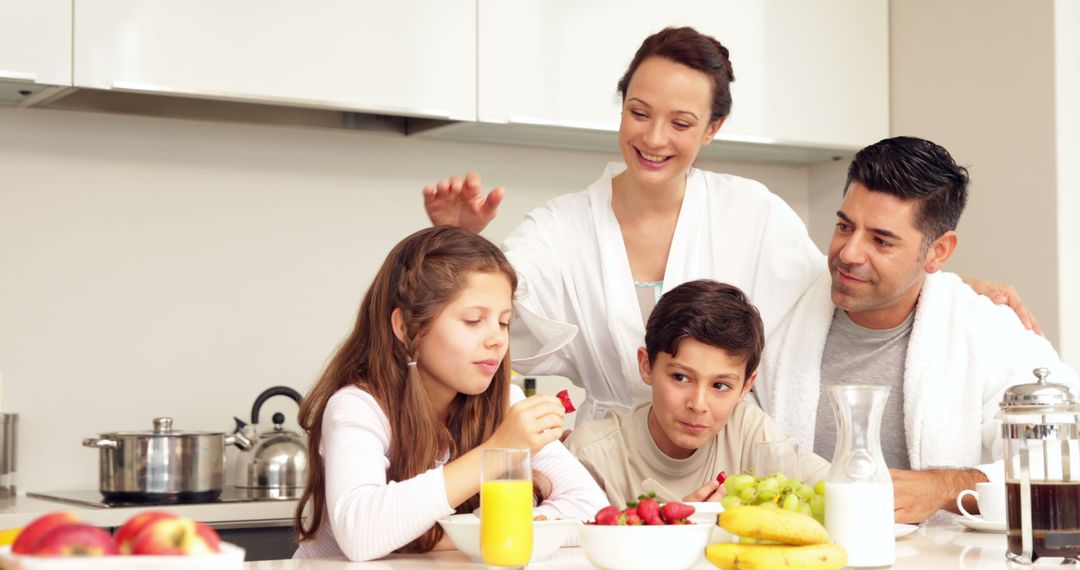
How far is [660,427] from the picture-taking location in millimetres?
2090

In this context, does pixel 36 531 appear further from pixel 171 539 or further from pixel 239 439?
pixel 239 439

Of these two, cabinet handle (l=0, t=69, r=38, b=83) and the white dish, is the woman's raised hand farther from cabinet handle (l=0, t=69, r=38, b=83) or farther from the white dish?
cabinet handle (l=0, t=69, r=38, b=83)

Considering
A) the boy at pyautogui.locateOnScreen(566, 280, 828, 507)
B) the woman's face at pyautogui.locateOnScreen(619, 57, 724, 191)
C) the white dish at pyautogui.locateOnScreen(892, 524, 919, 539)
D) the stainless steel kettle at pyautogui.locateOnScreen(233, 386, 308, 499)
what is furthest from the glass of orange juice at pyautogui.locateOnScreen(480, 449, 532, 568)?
the stainless steel kettle at pyautogui.locateOnScreen(233, 386, 308, 499)

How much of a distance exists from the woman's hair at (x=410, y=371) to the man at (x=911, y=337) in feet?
2.29

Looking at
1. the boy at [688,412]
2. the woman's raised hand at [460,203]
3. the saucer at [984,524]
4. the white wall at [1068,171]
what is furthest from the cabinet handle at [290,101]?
the saucer at [984,524]

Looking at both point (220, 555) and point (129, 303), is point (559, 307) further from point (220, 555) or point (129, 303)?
point (220, 555)

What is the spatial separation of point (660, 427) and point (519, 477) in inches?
32.6

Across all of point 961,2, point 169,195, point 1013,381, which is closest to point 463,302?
point 1013,381

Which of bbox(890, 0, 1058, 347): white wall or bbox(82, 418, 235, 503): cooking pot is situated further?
bbox(890, 0, 1058, 347): white wall

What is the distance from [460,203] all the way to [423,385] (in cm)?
42

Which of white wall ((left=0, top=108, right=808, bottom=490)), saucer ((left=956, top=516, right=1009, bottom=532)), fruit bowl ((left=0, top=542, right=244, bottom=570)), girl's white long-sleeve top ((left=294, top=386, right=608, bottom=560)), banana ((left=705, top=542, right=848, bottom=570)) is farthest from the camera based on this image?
white wall ((left=0, top=108, right=808, bottom=490))

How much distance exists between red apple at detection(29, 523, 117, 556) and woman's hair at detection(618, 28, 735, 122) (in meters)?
1.56

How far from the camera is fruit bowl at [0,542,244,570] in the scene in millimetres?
890

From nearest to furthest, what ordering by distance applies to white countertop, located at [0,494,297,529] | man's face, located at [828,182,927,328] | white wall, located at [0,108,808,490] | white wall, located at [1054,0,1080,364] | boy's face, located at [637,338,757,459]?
boy's face, located at [637,338,757,459] < man's face, located at [828,182,927,328] < white countertop, located at [0,494,297,529] < white wall, located at [0,108,808,490] < white wall, located at [1054,0,1080,364]
